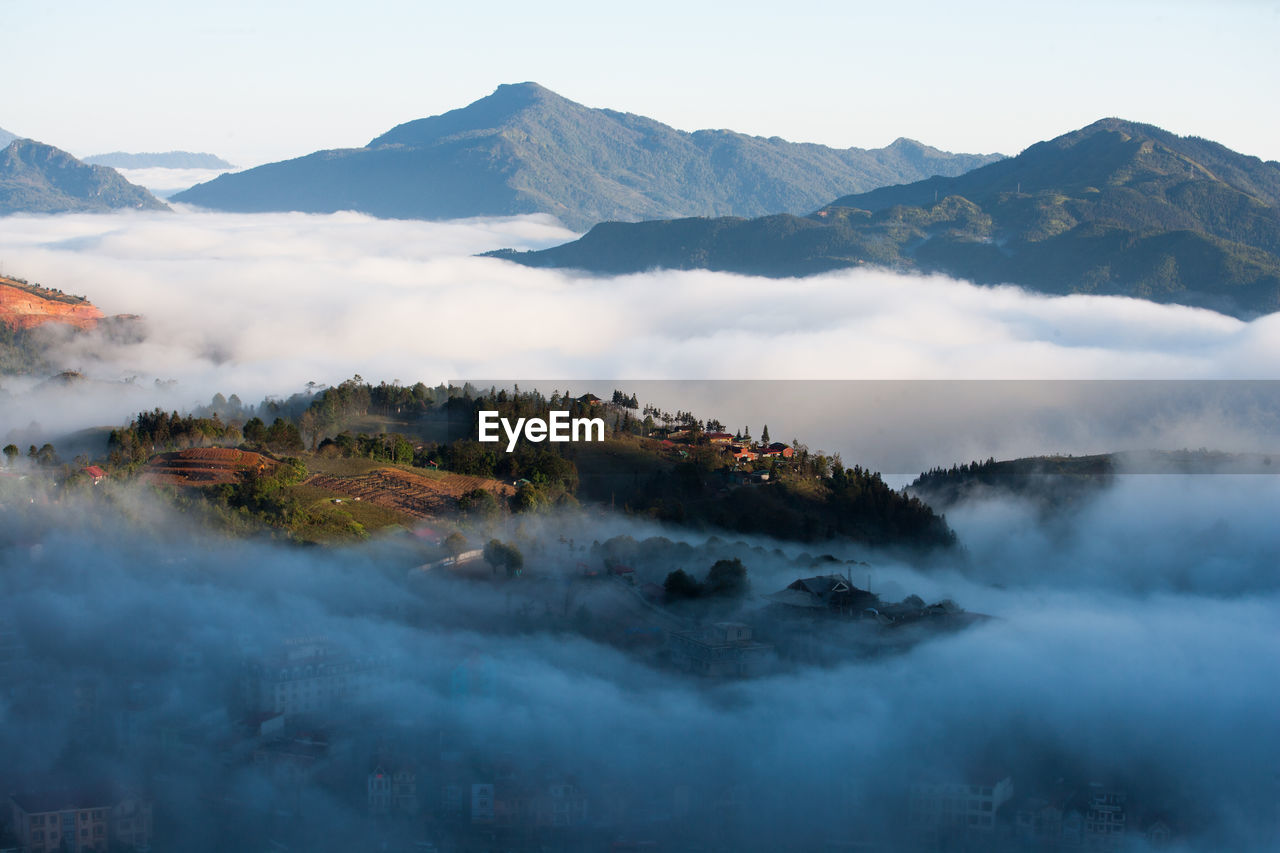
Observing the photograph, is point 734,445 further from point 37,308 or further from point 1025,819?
point 37,308

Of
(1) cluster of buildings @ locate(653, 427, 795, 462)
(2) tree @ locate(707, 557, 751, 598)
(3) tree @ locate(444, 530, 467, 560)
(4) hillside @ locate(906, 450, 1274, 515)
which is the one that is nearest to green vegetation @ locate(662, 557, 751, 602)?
(2) tree @ locate(707, 557, 751, 598)

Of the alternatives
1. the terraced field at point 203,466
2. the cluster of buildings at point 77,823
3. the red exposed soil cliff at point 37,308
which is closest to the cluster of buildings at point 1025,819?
the cluster of buildings at point 77,823

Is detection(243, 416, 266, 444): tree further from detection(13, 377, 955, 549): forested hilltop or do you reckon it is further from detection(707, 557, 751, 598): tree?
detection(707, 557, 751, 598): tree

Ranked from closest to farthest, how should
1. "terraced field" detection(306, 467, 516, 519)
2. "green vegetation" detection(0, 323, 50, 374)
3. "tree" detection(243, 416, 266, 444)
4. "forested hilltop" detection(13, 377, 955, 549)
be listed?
"forested hilltop" detection(13, 377, 955, 549) → "terraced field" detection(306, 467, 516, 519) → "tree" detection(243, 416, 266, 444) → "green vegetation" detection(0, 323, 50, 374)

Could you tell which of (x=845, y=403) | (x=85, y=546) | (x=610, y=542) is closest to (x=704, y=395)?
(x=845, y=403)

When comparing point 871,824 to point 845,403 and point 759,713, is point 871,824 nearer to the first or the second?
point 759,713

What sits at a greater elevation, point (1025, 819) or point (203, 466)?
point (203, 466)

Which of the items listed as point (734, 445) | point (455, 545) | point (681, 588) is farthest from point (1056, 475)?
point (455, 545)

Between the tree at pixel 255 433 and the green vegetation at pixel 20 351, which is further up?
the green vegetation at pixel 20 351

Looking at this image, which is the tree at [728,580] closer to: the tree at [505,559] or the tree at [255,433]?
the tree at [505,559]
